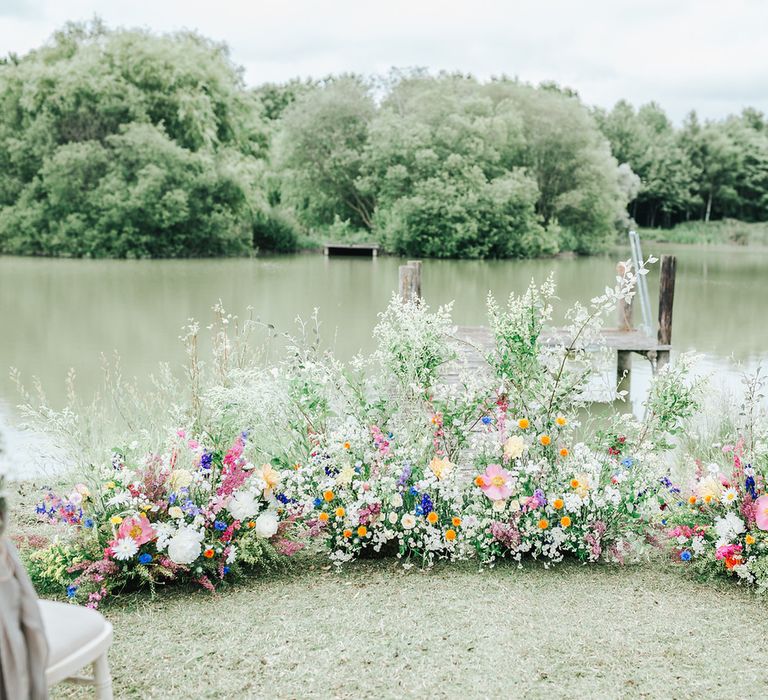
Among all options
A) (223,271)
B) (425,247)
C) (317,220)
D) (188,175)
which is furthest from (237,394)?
(317,220)

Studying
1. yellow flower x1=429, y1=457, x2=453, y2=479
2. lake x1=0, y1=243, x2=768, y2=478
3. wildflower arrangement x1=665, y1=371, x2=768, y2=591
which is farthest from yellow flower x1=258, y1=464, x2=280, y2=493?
lake x1=0, y1=243, x2=768, y2=478

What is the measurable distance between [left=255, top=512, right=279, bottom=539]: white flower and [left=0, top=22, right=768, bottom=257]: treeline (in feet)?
96.5

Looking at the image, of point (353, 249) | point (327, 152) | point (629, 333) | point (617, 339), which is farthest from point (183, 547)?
point (327, 152)

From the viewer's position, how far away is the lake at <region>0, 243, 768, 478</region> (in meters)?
Answer: 13.1

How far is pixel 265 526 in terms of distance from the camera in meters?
4.07

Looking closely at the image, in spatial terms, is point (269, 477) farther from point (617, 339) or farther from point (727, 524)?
point (617, 339)

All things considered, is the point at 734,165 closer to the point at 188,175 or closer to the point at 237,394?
the point at 188,175

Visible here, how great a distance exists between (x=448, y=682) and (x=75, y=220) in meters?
31.8

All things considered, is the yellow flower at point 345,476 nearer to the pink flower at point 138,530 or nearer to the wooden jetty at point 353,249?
the pink flower at point 138,530

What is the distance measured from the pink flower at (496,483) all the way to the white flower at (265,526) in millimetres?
988

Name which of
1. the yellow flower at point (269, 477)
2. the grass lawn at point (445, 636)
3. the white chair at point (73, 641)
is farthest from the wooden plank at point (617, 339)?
the white chair at point (73, 641)

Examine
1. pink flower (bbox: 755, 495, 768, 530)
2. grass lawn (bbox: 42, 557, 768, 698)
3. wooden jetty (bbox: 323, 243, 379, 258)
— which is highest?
wooden jetty (bbox: 323, 243, 379, 258)

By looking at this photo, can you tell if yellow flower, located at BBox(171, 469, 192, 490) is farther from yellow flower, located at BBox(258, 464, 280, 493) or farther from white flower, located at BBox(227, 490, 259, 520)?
yellow flower, located at BBox(258, 464, 280, 493)

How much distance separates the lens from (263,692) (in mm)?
3057
